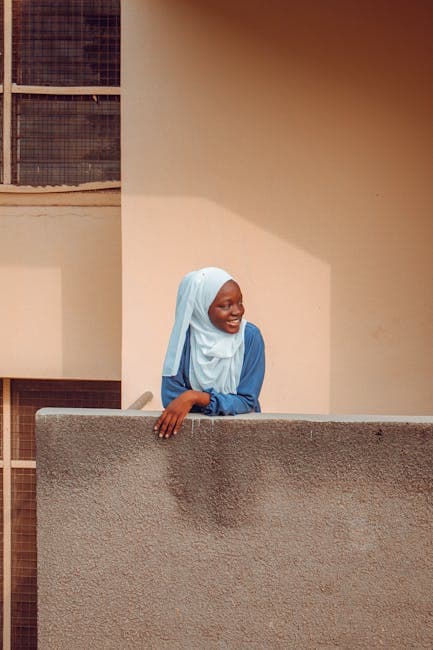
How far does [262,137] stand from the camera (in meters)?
5.54

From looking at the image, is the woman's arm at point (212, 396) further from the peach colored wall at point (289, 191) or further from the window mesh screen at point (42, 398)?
the window mesh screen at point (42, 398)

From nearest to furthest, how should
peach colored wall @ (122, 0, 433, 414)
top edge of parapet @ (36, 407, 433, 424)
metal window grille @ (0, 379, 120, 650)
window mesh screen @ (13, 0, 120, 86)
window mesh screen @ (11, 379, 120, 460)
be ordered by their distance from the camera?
top edge of parapet @ (36, 407, 433, 424) < peach colored wall @ (122, 0, 433, 414) < window mesh screen @ (13, 0, 120, 86) < window mesh screen @ (11, 379, 120, 460) < metal window grille @ (0, 379, 120, 650)

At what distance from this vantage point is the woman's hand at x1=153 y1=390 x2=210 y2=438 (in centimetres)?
318

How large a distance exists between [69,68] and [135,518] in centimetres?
415

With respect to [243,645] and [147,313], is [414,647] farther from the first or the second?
[147,313]

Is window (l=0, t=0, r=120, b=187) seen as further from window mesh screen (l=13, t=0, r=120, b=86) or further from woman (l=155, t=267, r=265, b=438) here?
woman (l=155, t=267, r=265, b=438)

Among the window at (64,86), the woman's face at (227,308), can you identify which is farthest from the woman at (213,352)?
the window at (64,86)

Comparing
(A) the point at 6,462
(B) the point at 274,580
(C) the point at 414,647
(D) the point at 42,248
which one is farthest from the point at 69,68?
(C) the point at 414,647

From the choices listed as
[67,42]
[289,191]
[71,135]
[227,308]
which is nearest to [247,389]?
[227,308]

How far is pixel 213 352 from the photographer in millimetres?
3342

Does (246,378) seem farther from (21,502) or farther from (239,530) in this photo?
(21,502)

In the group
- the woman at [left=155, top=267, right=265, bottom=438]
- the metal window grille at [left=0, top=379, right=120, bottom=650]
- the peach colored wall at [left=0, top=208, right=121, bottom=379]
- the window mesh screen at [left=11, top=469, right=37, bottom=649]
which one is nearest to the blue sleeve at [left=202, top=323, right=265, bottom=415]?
the woman at [left=155, top=267, right=265, bottom=438]

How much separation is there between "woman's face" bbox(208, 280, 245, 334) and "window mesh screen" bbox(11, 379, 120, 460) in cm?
334

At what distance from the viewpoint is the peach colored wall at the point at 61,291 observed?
6.16 metres
